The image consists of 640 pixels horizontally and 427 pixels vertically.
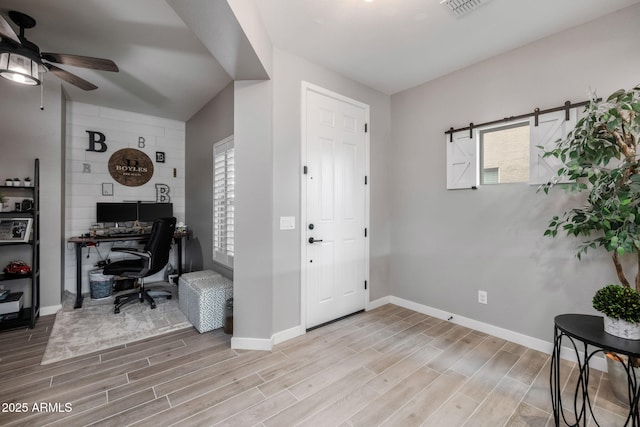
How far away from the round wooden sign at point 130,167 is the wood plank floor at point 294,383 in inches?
93.0

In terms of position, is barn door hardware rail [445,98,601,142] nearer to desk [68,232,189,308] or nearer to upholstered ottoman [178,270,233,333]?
upholstered ottoman [178,270,233,333]

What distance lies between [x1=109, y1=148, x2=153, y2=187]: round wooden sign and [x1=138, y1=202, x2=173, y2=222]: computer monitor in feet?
1.37

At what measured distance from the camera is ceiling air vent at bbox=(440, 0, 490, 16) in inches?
77.7

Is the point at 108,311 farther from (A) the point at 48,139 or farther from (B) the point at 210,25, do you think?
(B) the point at 210,25

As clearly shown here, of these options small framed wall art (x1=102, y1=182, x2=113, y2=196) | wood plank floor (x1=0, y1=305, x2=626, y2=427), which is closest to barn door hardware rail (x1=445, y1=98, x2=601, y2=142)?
wood plank floor (x1=0, y1=305, x2=626, y2=427)

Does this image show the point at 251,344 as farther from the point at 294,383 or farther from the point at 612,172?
the point at 612,172

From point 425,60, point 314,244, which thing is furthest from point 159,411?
point 425,60

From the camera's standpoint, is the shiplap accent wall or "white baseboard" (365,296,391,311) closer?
"white baseboard" (365,296,391,311)

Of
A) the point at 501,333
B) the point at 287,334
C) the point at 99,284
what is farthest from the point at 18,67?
the point at 501,333

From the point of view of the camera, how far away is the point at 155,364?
7.36ft

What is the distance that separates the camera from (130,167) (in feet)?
14.3

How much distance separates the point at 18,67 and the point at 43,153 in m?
1.51

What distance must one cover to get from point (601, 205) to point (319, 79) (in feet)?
8.29

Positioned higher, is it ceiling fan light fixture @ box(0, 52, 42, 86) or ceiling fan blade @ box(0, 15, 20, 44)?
ceiling fan blade @ box(0, 15, 20, 44)
